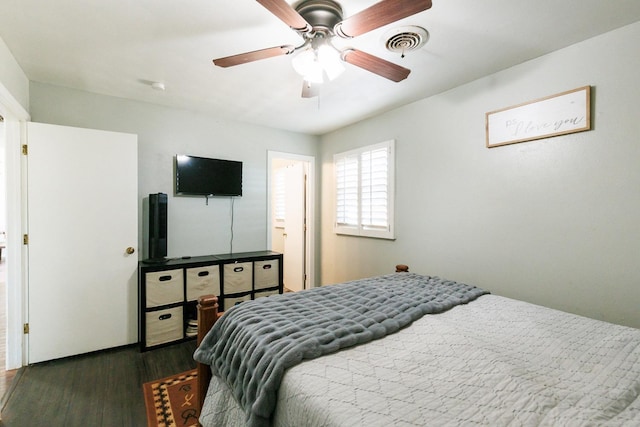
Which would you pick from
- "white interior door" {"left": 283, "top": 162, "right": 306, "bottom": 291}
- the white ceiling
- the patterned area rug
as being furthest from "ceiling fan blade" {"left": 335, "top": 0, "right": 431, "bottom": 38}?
"white interior door" {"left": 283, "top": 162, "right": 306, "bottom": 291}

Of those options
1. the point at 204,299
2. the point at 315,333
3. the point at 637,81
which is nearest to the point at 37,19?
the point at 204,299

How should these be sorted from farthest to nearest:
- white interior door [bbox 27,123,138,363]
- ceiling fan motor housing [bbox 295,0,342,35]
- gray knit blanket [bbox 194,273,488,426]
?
white interior door [bbox 27,123,138,363]
ceiling fan motor housing [bbox 295,0,342,35]
gray knit blanket [bbox 194,273,488,426]

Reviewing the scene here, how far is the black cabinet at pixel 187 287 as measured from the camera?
272 cm

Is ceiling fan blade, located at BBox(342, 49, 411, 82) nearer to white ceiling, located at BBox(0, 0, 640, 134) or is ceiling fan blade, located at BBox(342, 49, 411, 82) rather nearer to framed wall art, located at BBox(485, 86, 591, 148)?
white ceiling, located at BBox(0, 0, 640, 134)

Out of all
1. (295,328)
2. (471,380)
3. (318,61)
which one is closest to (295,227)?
(318,61)

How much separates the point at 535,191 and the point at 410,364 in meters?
1.80

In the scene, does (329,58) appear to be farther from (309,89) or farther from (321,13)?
(309,89)

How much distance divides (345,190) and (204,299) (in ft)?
8.37

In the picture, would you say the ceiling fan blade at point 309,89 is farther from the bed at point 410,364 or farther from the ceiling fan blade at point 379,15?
the bed at point 410,364

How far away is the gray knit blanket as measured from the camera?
3.65 feet

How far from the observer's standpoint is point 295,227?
4.57 meters

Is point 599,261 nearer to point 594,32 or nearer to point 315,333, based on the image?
point 594,32

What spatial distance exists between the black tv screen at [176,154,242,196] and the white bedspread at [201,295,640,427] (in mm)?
2322

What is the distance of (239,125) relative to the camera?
368 centimetres
